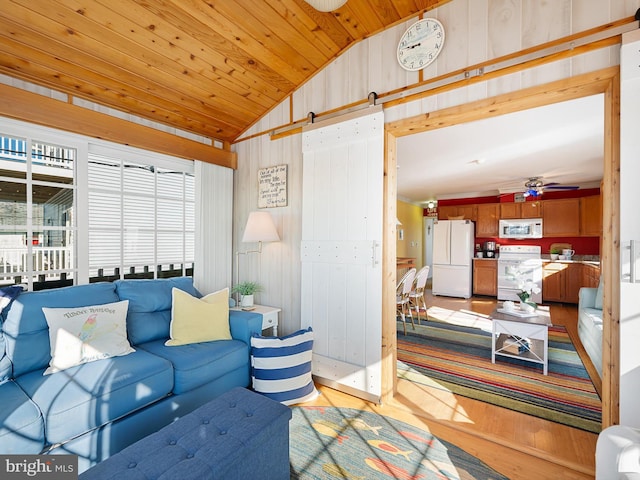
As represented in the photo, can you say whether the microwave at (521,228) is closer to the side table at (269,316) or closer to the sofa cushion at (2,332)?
the side table at (269,316)

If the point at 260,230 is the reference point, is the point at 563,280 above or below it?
below

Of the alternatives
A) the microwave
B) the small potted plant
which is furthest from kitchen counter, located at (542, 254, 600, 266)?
the small potted plant

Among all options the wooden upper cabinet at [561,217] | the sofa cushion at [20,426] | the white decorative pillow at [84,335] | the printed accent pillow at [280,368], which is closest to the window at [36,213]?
the white decorative pillow at [84,335]

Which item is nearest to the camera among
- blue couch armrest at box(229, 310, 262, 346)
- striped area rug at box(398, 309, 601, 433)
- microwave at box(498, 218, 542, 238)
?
striped area rug at box(398, 309, 601, 433)

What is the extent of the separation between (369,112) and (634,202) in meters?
1.74

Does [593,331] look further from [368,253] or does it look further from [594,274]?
[594,274]

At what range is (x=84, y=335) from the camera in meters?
1.94

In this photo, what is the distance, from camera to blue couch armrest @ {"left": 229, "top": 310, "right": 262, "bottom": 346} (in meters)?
2.52

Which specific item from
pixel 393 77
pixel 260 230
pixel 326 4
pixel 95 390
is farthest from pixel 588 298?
pixel 95 390

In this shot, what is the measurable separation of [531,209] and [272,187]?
6.20 m

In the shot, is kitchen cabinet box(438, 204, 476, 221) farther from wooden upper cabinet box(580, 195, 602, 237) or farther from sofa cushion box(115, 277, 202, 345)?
Result: sofa cushion box(115, 277, 202, 345)

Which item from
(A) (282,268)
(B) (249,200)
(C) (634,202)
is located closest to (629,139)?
(C) (634,202)

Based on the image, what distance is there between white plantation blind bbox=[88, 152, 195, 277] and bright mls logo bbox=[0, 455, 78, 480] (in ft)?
5.65

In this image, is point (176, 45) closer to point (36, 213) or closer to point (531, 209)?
point (36, 213)
